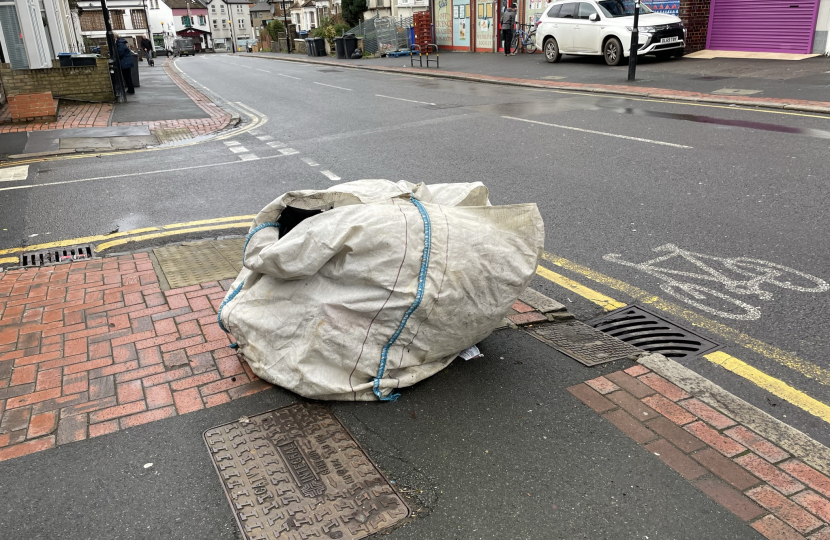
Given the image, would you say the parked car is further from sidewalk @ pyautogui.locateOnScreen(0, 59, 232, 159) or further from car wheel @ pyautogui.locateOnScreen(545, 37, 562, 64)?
car wheel @ pyautogui.locateOnScreen(545, 37, 562, 64)

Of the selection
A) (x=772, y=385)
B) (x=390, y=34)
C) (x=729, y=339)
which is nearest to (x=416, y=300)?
(x=772, y=385)

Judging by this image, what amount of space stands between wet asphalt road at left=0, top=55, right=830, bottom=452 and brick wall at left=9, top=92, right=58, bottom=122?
4.56m

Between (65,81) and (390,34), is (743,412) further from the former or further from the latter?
(390,34)

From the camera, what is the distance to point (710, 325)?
4.06m

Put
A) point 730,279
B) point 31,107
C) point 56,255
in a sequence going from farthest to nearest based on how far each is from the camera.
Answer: point 31,107 < point 56,255 < point 730,279

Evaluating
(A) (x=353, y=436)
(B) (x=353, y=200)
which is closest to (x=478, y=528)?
(A) (x=353, y=436)

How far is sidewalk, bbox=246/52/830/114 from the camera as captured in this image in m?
12.6

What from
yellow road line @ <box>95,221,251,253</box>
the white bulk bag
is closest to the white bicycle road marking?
the white bulk bag

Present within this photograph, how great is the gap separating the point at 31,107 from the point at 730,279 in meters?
14.9

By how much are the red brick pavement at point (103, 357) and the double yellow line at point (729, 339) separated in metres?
2.43

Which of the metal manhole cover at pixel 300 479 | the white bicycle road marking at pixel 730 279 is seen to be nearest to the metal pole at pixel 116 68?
the white bicycle road marking at pixel 730 279

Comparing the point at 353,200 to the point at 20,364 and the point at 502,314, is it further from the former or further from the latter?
the point at 20,364

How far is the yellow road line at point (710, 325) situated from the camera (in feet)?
11.5

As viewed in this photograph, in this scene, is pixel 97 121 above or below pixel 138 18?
below
